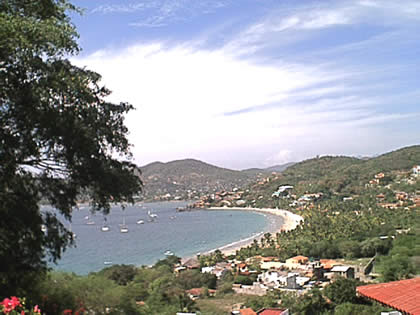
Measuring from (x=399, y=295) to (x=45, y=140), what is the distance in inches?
385

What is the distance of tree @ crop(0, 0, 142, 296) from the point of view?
3293mm

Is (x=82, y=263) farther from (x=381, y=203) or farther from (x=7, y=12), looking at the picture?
(x=381, y=203)

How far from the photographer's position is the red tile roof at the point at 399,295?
917 centimetres

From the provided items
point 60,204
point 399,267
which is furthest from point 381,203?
point 60,204

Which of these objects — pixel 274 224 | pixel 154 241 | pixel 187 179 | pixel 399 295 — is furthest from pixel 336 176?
pixel 187 179

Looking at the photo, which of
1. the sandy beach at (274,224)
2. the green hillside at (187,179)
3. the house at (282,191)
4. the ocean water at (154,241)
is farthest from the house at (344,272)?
the green hillside at (187,179)

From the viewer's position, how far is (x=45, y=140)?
346 cm

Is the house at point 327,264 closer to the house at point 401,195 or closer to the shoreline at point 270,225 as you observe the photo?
the shoreline at point 270,225

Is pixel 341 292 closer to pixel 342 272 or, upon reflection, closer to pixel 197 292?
pixel 342 272

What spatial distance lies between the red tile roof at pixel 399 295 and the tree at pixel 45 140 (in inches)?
312

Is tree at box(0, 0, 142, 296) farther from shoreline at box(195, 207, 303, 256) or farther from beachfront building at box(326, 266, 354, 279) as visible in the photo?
shoreline at box(195, 207, 303, 256)

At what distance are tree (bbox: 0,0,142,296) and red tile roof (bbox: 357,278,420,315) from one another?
7930 mm

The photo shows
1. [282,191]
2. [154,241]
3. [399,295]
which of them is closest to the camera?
[399,295]

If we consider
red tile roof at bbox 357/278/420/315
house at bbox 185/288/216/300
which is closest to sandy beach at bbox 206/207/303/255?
house at bbox 185/288/216/300
